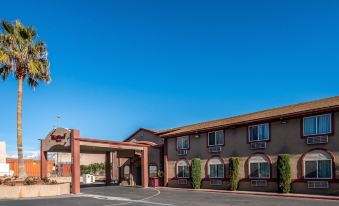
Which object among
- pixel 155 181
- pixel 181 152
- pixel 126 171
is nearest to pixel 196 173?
pixel 181 152

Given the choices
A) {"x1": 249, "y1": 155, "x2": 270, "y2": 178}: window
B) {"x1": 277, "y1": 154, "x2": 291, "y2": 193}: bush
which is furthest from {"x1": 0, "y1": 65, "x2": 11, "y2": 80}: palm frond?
{"x1": 277, "y1": 154, "x2": 291, "y2": 193}: bush

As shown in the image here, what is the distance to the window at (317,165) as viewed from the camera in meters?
25.3

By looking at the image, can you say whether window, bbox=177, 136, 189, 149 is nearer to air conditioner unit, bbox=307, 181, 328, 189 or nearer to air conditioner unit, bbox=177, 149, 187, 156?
air conditioner unit, bbox=177, 149, 187, 156

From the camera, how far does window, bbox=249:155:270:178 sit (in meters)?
29.3

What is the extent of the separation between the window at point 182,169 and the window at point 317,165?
13.6 m

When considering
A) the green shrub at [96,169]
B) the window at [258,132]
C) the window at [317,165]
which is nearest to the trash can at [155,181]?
the window at [258,132]

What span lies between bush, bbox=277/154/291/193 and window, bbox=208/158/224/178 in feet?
22.4

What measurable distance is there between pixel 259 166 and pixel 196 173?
738 cm

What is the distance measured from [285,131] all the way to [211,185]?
30.7 feet

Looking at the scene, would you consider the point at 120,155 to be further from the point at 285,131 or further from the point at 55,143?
the point at 285,131

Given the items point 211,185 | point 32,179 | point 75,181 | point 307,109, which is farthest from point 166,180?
point 307,109

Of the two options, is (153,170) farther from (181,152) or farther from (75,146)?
(75,146)

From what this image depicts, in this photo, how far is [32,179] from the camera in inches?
1152

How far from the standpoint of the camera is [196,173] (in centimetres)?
3541
